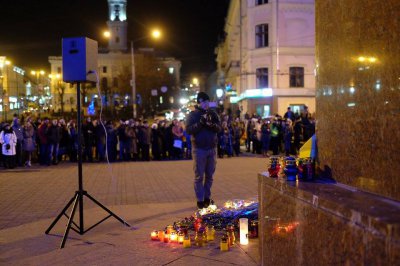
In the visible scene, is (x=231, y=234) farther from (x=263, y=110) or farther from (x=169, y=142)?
(x=263, y=110)

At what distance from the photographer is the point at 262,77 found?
42594mm

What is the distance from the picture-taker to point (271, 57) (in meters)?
41.4

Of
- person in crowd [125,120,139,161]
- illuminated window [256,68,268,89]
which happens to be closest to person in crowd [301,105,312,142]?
person in crowd [125,120,139,161]

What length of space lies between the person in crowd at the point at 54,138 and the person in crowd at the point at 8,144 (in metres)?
1.44

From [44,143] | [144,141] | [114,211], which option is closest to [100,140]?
[144,141]

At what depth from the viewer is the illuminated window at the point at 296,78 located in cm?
4156

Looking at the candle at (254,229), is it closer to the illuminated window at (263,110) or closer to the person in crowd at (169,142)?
the person in crowd at (169,142)

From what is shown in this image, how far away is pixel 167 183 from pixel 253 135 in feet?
34.2

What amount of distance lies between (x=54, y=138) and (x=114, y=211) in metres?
10.9

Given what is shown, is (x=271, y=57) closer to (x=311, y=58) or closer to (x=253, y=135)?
(x=311, y=58)

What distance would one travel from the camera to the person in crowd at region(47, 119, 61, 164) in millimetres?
18875

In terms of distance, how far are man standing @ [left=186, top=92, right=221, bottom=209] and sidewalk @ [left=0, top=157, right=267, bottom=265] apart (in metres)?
0.59

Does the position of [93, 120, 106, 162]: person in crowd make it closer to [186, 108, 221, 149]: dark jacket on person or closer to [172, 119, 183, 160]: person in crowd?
[172, 119, 183, 160]: person in crowd

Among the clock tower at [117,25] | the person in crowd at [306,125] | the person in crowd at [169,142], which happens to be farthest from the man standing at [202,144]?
the clock tower at [117,25]
